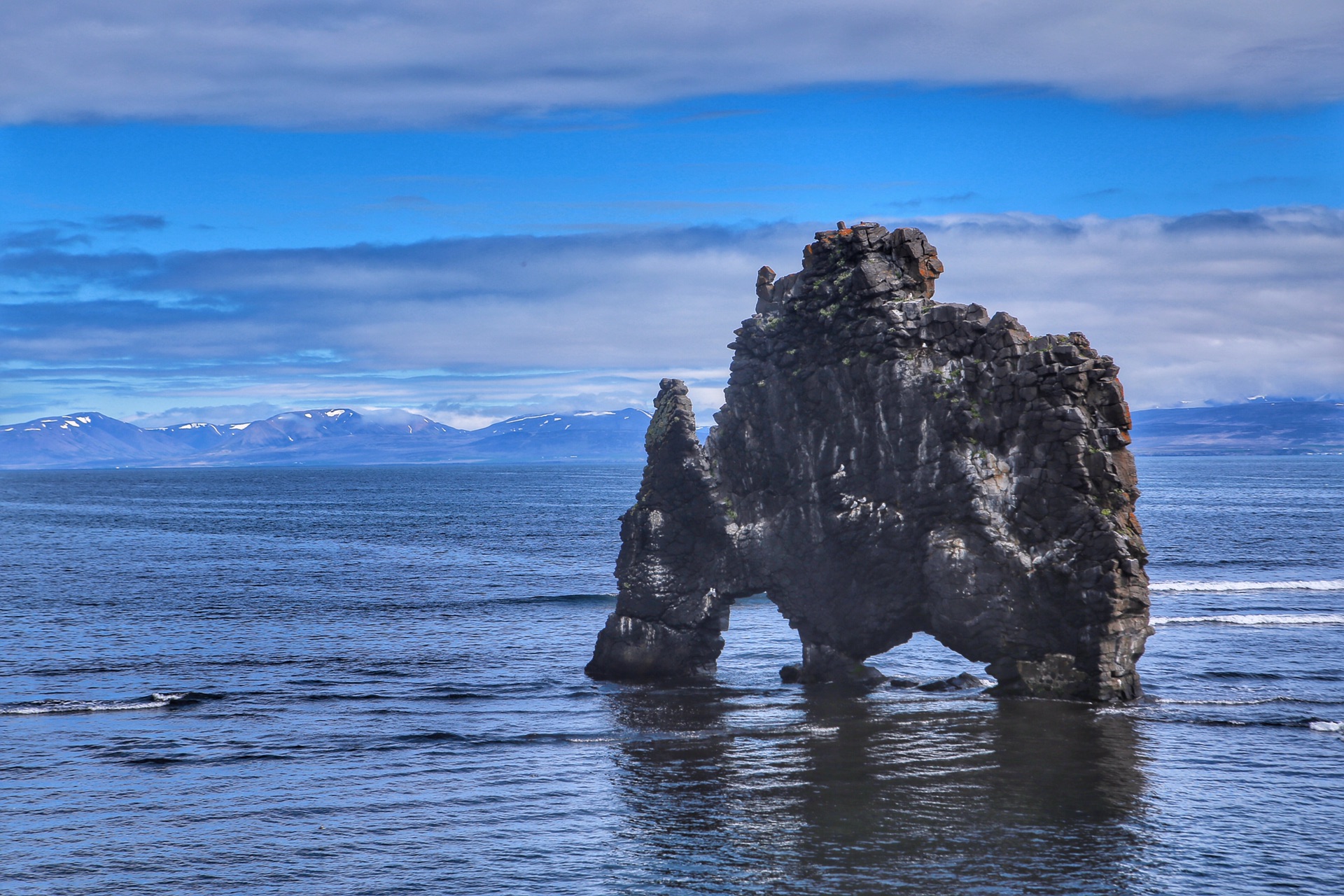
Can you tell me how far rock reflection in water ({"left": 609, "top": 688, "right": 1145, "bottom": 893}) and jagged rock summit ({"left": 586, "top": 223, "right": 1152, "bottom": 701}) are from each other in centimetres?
304

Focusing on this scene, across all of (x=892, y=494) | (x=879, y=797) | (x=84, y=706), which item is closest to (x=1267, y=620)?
(x=892, y=494)

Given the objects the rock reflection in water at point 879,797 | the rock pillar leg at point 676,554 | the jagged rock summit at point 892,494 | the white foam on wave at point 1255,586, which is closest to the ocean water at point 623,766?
the rock reflection in water at point 879,797

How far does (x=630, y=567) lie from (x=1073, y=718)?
17.6 metres

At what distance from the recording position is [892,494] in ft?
135

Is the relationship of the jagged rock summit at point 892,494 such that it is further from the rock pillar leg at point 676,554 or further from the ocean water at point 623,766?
the ocean water at point 623,766

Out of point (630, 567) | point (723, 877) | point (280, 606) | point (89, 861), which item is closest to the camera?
point (723, 877)

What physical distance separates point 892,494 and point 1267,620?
108 feet

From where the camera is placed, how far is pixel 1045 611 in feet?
127

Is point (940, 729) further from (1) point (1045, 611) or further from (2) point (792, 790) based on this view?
(2) point (792, 790)

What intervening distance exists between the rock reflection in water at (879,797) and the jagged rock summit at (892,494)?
3.04 meters

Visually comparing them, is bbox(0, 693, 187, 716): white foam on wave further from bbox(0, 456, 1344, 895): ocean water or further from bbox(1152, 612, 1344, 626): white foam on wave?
bbox(1152, 612, 1344, 626): white foam on wave

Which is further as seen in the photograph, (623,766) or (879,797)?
(623,766)

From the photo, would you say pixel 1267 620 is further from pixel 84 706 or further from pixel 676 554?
pixel 84 706

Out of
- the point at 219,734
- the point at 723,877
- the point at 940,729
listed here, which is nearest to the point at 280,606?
the point at 219,734
